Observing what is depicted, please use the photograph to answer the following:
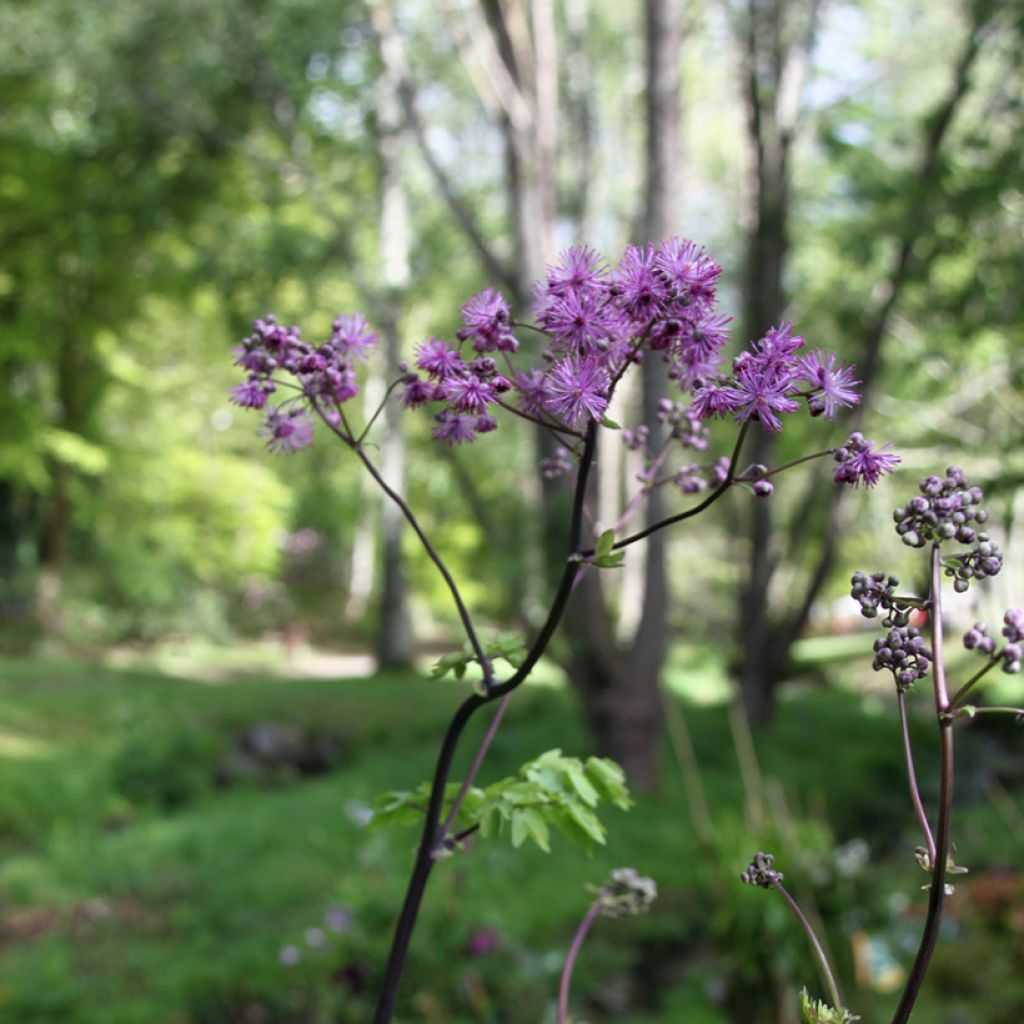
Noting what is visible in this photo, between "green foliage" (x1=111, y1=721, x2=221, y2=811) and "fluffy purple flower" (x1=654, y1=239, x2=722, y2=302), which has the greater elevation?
"fluffy purple flower" (x1=654, y1=239, x2=722, y2=302)

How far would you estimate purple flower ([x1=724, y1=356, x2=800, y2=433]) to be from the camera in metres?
0.91

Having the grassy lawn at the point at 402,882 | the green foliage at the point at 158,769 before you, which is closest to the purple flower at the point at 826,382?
the grassy lawn at the point at 402,882

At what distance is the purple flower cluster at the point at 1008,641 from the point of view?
0.80 metres

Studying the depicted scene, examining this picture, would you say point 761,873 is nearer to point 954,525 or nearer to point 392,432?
point 954,525

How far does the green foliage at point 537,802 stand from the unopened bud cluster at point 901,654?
1.23ft

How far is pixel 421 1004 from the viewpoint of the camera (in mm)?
4770

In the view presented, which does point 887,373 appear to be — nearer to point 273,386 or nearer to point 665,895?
point 665,895

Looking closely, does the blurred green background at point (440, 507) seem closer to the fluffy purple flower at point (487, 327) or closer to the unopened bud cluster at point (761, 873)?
the unopened bud cluster at point (761, 873)

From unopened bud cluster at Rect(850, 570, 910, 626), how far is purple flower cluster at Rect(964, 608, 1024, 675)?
2.2 inches

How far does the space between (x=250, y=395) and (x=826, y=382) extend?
1.91 ft

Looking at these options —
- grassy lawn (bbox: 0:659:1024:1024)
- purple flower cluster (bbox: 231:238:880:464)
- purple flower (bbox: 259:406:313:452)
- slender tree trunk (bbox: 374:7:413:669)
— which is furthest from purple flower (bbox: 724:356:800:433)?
slender tree trunk (bbox: 374:7:413:669)

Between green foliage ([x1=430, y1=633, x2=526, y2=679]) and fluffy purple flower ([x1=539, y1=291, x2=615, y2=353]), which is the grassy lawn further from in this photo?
fluffy purple flower ([x1=539, y1=291, x2=615, y2=353])

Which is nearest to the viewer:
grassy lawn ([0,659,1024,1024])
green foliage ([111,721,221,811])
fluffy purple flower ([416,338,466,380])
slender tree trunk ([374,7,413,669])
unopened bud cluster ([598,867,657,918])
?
fluffy purple flower ([416,338,466,380])

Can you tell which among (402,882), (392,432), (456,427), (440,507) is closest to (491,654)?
(456,427)
